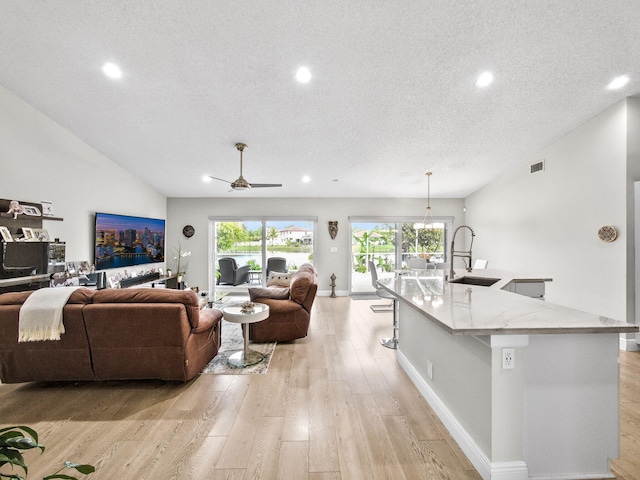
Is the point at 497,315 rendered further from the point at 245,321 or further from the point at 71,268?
the point at 71,268

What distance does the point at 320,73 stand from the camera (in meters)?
3.04

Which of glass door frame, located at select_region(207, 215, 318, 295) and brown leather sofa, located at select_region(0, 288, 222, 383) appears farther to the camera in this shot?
glass door frame, located at select_region(207, 215, 318, 295)

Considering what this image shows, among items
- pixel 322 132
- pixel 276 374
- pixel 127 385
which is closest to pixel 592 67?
pixel 322 132

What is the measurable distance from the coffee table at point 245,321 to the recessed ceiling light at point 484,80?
3.47 meters

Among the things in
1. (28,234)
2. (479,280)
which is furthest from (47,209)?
(479,280)

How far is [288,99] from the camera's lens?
3.46 metres

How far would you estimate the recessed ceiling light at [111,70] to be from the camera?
2.95 meters

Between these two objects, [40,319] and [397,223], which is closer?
[40,319]

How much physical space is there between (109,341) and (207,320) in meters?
0.81

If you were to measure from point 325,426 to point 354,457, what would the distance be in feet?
1.12

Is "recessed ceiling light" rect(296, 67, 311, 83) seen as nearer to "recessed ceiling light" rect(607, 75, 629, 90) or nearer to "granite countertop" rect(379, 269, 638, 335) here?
"granite countertop" rect(379, 269, 638, 335)

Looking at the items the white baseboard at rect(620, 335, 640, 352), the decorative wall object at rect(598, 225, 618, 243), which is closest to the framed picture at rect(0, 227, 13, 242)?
the decorative wall object at rect(598, 225, 618, 243)

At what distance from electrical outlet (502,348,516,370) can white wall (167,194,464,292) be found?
567 cm

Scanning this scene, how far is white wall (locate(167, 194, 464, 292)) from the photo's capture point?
716 cm
